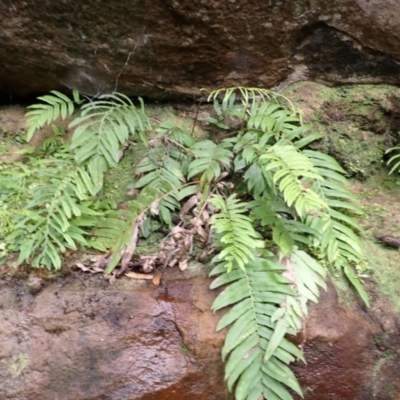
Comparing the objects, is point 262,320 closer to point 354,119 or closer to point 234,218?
point 234,218

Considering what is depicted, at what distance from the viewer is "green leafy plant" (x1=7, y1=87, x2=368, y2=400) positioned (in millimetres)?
2496

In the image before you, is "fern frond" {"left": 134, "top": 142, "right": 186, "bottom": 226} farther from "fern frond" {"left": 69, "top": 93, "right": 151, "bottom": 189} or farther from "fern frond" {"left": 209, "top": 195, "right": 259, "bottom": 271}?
"fern frond" {"left": 209, "top": 195, "right": 259, "bottom": 271}

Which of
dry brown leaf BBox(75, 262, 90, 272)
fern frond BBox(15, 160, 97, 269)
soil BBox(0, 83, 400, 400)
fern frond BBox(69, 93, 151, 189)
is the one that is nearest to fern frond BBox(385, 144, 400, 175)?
soil BBox(0, 83, 400, 400)

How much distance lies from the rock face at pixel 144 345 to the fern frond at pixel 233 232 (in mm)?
277

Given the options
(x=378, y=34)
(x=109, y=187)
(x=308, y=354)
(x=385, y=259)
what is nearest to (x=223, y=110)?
(x=109, y=187)

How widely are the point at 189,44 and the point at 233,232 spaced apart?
61.7 inches

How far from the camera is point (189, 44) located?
3379 mm

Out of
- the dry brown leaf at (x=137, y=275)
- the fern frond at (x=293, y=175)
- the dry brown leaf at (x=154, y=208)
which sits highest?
the fern frond at (x=293, y=175)

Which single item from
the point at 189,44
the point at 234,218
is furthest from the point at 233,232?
the point at 189,44

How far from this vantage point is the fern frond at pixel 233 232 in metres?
2.54

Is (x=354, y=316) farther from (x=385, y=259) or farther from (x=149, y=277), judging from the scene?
(x=149, y=277)

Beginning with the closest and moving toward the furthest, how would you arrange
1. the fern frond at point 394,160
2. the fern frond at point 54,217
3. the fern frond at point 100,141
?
the fern frond at point 54,217 < the fern frond at point 100,141 < the fern frond at point 394,160

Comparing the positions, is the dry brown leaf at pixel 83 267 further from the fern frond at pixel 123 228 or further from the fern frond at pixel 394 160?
the fern frond at pixel 394 160

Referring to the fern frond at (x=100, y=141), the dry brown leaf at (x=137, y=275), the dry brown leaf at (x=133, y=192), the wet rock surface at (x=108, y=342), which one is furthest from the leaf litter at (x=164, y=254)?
the fern frond at (x=100, y=141)
